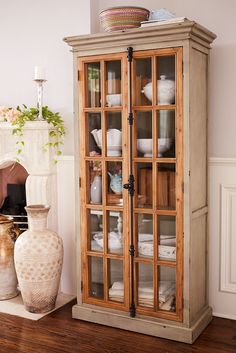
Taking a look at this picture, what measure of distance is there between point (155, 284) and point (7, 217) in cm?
137

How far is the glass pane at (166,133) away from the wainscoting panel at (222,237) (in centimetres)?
43

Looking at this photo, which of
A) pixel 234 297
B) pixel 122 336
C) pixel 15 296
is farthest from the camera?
pixel 15 296

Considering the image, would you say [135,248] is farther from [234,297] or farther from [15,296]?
[15,296]

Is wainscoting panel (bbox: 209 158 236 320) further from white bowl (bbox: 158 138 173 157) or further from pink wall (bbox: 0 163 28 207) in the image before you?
pink wall (bbox: 0 163 28 207)

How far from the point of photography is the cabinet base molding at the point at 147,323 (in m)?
3.07

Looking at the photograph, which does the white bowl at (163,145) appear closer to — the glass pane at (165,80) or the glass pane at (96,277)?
the glass pane at (165,80)

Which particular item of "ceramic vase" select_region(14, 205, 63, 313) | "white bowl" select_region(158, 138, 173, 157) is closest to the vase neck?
"ceramic vase" select_region(14, 205, 63, 313)

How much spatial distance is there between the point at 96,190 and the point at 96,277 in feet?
1.95

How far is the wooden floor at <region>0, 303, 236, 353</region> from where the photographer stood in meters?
2.98

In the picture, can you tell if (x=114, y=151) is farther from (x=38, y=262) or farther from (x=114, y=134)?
(x=38, y=262)

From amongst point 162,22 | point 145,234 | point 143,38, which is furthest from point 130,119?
point 145,234

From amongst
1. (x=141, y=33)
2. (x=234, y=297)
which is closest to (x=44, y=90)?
(x=141, y=33)

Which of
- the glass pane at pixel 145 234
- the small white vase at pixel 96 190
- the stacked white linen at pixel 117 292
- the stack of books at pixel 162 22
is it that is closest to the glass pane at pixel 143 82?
the stack of books at pixel 162 22

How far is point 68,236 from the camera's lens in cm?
388
